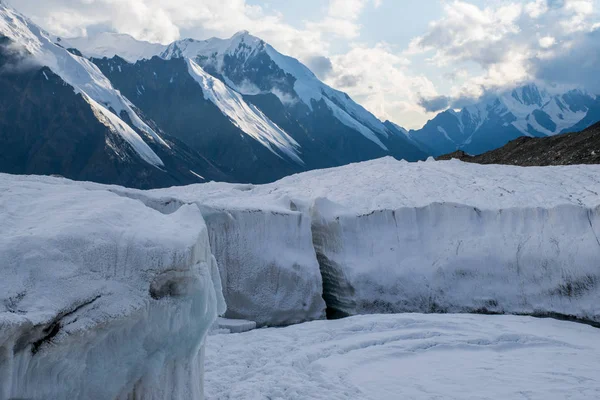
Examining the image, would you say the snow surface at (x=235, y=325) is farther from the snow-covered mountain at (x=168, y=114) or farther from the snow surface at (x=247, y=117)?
the snow surface at (x=247, y=117)

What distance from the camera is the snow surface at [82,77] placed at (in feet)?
224

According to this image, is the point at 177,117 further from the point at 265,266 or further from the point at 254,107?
the point at 265,266

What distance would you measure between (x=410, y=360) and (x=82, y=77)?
78541 millimetres

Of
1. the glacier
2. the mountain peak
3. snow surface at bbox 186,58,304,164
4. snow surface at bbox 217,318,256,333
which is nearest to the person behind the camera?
the glacier

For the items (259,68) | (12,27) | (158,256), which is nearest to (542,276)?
(158,256)

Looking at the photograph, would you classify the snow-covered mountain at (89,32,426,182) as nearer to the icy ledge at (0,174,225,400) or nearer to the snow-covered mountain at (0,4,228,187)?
the snow-covered mountain at (0,4,228,187)

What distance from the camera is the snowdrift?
28.8 feet

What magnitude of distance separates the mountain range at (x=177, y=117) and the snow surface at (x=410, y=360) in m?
56.1

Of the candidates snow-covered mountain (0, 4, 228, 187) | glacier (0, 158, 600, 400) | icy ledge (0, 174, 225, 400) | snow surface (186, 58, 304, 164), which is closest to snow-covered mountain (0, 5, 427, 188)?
snow-covered mountain (0, 4, 228, 187)

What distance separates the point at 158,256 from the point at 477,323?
229 inches

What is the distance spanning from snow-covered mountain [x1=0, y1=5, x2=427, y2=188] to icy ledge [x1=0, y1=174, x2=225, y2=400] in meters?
57.6

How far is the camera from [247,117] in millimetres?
111000

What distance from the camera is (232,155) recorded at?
95.1 m

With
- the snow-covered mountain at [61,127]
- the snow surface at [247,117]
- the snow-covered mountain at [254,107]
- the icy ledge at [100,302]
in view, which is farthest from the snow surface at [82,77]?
the icy ledge at [100,302]
